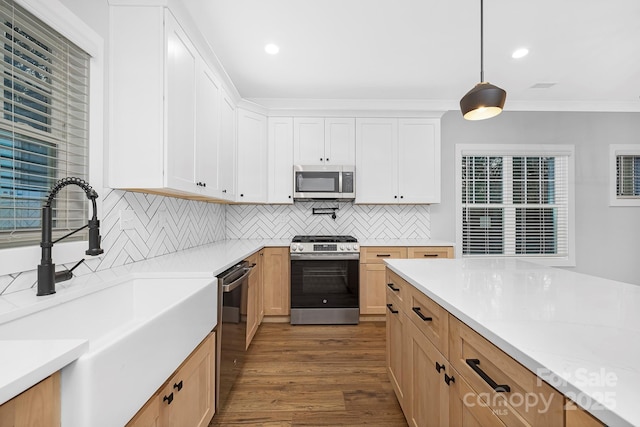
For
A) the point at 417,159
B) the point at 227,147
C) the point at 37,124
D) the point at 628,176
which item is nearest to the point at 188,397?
the point at 37,124

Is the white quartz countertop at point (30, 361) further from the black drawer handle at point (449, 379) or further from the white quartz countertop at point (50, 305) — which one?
the black drawer handle at point (449, 379)

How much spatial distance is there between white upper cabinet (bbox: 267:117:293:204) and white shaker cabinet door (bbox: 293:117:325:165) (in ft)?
0.23

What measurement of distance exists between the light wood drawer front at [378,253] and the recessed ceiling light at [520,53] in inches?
83.9

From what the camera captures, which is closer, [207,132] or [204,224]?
[207,132]

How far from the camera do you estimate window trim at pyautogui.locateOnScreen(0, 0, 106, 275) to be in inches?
46.8

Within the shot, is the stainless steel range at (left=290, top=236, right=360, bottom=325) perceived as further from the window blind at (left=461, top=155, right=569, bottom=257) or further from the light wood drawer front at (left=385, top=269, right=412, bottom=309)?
the window blind at (left=461, top=155, right=569, bottom=257)

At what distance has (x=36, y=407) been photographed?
A: 60 cm

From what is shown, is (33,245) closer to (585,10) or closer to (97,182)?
(97,182)

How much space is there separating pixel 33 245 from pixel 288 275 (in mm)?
2318

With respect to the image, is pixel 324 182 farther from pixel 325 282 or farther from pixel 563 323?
pixel 563 323

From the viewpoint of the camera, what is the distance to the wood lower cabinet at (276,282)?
3.32 meters

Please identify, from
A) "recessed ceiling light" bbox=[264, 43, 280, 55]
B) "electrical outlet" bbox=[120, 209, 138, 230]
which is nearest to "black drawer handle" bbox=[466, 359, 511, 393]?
"electrical outlet" bbox=[120, 209, 138, 230]

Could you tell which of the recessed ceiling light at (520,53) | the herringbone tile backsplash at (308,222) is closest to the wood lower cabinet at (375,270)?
the herringbone tile backsplash at (308,222)

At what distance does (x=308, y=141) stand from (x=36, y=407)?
3.34 metres
